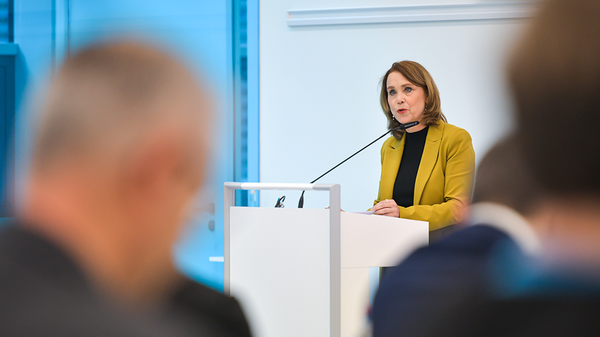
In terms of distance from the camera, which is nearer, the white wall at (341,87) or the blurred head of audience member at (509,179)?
the blurred head of audience member at (509,179)

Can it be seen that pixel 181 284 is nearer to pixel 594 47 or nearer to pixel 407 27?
pixel 594 47

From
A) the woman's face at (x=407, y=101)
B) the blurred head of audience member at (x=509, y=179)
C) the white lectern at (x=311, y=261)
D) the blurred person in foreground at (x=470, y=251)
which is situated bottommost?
the white lectern at (x=311, y=261)

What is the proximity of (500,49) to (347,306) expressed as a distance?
1300mm

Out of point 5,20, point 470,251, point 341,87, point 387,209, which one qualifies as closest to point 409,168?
point 387,209

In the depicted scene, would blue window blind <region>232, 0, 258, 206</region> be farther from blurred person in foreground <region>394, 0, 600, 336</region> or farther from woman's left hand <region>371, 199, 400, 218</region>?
blurred person in foreground <region>394, 0, 600, 336</region>

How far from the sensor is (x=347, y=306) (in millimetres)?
1536

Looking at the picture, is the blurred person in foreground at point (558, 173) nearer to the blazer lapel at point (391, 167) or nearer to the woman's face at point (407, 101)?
the blazer lapel at point (391, 167)

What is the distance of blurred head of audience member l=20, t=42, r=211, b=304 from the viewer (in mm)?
445

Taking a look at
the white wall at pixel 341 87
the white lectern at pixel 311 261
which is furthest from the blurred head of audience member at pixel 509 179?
the white wall at pixel 341 87

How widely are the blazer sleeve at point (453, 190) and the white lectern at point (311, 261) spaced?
0.46ft

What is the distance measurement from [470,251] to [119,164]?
35 cm

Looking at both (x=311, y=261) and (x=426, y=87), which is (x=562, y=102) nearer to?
(x=311, y=261)

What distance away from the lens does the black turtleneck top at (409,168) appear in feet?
6.44

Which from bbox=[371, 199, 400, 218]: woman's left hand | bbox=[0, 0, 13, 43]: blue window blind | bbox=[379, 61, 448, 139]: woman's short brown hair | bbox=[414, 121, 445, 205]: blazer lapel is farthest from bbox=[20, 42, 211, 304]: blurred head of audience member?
bbox=[0, 0, 13, 43]: blue window blind
